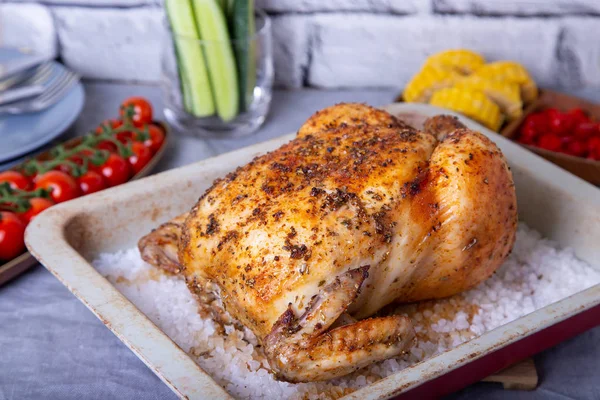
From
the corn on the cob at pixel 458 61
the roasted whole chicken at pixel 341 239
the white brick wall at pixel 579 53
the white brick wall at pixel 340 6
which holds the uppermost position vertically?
the roasted whole chicken at pixel 341 239

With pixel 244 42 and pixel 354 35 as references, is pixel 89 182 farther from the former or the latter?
pixel 354 35

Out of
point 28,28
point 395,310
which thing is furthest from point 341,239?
point 28,28

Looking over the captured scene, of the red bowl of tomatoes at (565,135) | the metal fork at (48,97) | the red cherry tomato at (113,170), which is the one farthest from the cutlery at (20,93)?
the red bowl of tomatoes at (565,135)

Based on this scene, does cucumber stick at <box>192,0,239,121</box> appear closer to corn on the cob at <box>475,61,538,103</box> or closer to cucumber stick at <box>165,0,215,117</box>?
cucumber stick at <box>165,0,215,117</box>

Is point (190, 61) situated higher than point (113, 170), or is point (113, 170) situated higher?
point (190, 61)

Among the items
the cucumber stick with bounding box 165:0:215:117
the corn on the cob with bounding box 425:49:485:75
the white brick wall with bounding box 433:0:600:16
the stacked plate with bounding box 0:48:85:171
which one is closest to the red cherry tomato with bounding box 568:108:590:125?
the corn on the cob with bounding box 425:49:485:75

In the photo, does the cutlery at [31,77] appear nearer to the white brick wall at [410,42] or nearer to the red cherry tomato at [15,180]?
the red cherry tomato at [15,180]

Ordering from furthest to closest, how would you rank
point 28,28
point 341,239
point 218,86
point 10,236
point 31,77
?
point 28,28 → point 31,77 → point 218,86 → point 10,236 → point 341,239
